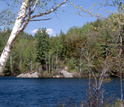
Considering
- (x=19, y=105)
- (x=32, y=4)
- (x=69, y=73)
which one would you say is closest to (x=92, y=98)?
(x=32, y=4)

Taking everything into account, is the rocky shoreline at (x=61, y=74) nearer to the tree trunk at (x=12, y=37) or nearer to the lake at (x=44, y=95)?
the lake at (x=44, y=95)

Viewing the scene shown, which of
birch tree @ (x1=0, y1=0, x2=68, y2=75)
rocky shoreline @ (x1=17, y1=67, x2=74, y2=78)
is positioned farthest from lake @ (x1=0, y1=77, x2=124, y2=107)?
rocky shoreline @ (x1=17, y1=67, x2=74, y2=78)

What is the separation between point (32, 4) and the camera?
4.64 m

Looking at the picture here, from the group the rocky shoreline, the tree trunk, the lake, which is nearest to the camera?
the tree trunk

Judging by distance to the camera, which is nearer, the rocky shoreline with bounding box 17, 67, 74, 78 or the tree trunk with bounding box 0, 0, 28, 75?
the tree trunk with bounding box 0, 0, 28, 75

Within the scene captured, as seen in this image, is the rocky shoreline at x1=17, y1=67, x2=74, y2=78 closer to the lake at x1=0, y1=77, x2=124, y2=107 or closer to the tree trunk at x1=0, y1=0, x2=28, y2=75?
the lake at x1=0, y1=77, x2=124, y2=107

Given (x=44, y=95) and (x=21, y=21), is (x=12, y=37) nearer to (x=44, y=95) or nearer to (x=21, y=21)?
(x=21, y=21)

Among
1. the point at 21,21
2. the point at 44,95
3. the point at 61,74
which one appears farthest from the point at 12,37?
the point at 61,74

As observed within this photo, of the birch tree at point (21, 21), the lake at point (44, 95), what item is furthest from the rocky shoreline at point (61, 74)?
the birch tree at point (21, 21)

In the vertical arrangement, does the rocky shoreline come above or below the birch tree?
below

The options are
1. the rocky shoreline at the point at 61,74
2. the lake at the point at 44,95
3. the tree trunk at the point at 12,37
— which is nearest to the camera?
the tree trunk at the point at 12,37

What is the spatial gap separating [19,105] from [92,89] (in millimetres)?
10778

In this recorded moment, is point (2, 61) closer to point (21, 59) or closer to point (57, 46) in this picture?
point (57, 46)

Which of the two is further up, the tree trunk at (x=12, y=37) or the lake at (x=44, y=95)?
the tree trunk at (x=12, y=37)
